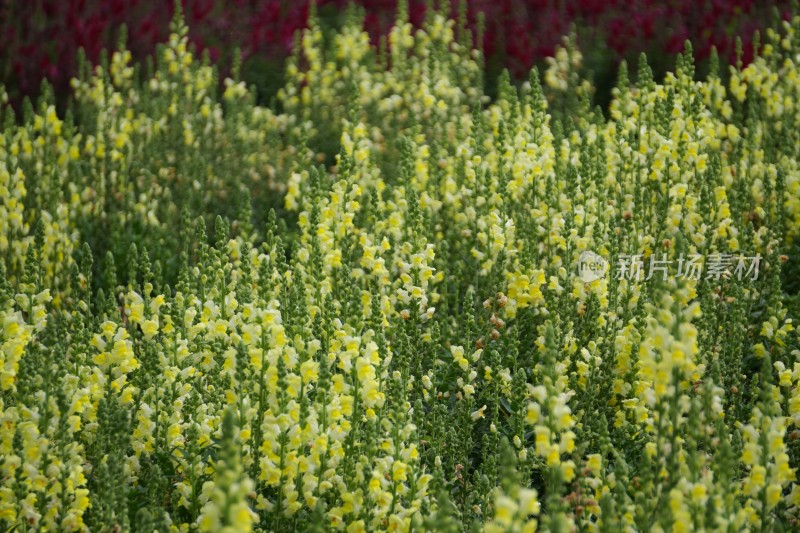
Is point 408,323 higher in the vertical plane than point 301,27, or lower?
lower

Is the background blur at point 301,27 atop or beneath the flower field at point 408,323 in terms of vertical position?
atop

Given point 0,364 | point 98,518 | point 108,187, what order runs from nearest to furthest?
point 98,518 < point 0,364 < point 108,187

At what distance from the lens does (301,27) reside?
980cm

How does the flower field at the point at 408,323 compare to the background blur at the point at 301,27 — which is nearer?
the flower field at the point at 408,323

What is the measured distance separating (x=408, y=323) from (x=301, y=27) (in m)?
6.02

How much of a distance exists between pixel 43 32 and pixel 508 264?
6.09 metres

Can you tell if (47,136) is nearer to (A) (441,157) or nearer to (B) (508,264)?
(A) (441,157)

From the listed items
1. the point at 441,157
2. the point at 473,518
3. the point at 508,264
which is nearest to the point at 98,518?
the point at 473,518

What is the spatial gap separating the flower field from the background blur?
5.52 ft

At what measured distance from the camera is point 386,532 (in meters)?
3.23

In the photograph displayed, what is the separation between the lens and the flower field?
3.06 m

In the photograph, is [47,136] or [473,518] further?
[47,136]

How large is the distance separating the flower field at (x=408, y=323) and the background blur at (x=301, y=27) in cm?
168

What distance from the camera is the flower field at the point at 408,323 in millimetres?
3057
